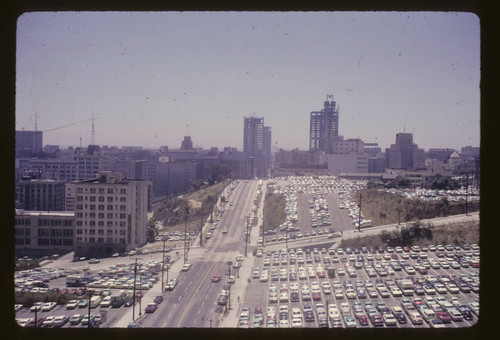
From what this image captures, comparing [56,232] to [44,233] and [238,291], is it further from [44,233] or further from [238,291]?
[238,291]

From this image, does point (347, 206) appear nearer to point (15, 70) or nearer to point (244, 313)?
point (244, 313)

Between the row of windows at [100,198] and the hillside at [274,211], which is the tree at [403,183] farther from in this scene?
the row of windows at [100,198]

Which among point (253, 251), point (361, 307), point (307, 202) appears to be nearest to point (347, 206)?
point (307, 202)

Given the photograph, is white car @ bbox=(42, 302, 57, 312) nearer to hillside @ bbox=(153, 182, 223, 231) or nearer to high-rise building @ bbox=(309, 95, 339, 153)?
hillside @ bbox=(153, 182, 223, 231)
